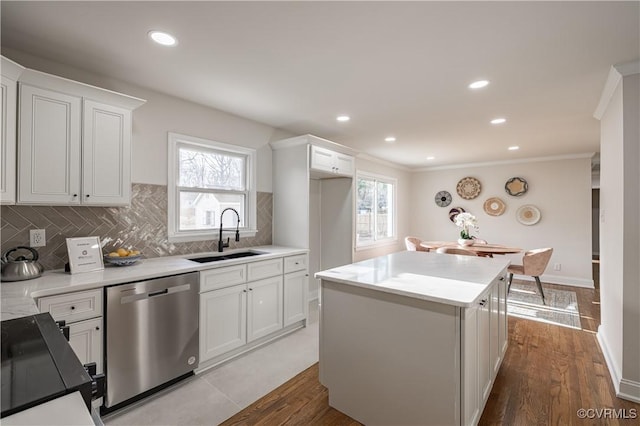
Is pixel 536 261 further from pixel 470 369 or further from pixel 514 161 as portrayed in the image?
pixel 470 369

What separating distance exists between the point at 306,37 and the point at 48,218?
2.30 m

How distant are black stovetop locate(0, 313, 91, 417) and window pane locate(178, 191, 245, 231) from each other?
2.05 m

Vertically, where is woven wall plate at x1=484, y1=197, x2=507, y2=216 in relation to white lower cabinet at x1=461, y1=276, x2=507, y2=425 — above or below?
above

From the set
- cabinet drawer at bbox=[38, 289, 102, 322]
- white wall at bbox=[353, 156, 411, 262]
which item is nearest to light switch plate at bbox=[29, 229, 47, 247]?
cabinet drawer at bbox=[38, 289, 102, 322]

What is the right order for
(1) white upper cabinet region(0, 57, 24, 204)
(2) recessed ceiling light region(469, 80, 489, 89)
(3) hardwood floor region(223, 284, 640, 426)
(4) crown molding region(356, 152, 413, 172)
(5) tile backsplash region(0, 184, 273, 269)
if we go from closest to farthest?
(1) white upper cabinet region(0, 57, 24, 204), (3) hardwood floor region(223, 284, 640, 426), (5) tile backsplash region(0, 184, 273, 269), (2) recessed ceiling light region(469, 80, 489, 89), (4) crown molding region(356, 152, 413, 172)

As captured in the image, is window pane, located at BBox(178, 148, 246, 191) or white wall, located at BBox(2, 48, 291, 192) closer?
white wall, located at BBox(2, 48, 291, 192)

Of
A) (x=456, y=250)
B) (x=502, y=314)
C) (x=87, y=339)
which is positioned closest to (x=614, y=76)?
(x=502, y=314)

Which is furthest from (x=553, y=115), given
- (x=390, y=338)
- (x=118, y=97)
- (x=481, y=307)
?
(x=118, y=97)

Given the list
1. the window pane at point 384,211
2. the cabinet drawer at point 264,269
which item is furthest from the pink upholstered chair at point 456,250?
the cabinet drawer at point 264,269

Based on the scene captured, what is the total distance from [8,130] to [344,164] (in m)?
3.28

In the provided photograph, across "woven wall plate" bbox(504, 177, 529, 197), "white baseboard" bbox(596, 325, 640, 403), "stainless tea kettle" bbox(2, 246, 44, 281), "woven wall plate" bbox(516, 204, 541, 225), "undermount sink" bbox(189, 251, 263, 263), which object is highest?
"woven wall plate" bbox(504, 177, 529, 197)

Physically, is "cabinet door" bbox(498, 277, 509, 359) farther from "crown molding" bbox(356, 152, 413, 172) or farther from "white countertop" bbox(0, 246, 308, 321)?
"crown molding" bbox(356, 152, 413, 172)

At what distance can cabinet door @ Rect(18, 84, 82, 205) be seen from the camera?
6.30 ft

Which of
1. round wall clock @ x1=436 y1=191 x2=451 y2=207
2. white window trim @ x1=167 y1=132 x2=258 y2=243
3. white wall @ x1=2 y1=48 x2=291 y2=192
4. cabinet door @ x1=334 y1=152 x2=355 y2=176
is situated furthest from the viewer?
round wall clock @ x1=436 y1=191 x2=451 y2=207
